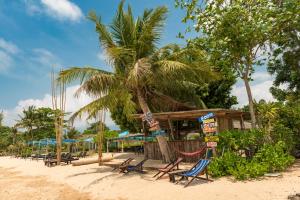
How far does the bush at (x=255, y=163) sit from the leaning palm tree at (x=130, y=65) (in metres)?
4.40

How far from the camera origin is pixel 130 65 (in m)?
13.9

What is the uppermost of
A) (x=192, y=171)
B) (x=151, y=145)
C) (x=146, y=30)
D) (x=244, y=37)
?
(x=146, y=30)

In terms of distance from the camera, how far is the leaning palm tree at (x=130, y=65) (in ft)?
42.2

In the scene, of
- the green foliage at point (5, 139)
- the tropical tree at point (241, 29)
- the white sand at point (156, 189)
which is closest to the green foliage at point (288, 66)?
the tropical tree at point (241, 29)

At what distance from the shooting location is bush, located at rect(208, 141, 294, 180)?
9.22 metres

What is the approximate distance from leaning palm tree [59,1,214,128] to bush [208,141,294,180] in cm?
440

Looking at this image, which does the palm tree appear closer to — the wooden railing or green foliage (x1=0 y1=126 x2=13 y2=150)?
green foliage (x1=0 y1=126 x2=13 y2=150)

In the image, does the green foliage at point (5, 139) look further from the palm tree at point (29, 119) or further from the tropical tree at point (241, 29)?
the tropical tree at point (241, 29)

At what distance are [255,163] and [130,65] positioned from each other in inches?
293

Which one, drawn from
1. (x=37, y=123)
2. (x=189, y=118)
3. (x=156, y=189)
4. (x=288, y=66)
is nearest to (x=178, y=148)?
(x=189, y=118)

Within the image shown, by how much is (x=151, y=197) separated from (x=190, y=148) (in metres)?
6.69

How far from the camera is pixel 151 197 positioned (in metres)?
7.95


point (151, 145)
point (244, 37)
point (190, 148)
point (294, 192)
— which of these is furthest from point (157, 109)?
point (294, 192)

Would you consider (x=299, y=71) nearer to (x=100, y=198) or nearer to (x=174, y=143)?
(x=174, y=143)
